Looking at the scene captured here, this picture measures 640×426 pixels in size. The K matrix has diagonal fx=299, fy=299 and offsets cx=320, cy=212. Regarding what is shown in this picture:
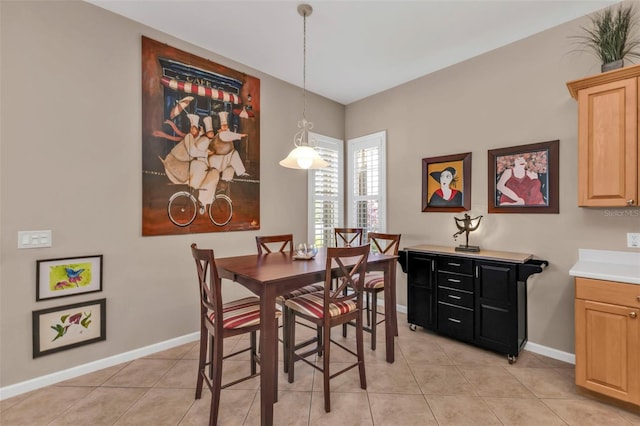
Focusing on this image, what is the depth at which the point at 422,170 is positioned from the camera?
12.2 ft

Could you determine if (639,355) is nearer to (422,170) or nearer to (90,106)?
(422,170)

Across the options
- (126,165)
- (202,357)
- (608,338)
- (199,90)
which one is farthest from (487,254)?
(126,165)

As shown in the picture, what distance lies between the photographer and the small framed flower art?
2.25 metres

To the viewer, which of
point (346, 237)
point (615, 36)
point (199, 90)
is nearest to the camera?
point (615, 36)

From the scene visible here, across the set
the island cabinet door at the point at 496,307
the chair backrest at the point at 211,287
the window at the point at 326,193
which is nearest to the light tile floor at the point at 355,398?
the island cabinet door at the point at 496,307

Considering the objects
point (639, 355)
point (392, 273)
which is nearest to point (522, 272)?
point (639, 355)

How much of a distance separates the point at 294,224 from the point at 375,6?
2529mm

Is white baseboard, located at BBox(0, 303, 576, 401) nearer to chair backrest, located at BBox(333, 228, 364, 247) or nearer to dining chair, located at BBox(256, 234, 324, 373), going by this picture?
dining chair, located at BBox(256, 234, 324, 373)

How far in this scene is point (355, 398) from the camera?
7.02 feet

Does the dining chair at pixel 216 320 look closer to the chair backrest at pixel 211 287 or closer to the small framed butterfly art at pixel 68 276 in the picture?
the chair backrest at pixel 211 287

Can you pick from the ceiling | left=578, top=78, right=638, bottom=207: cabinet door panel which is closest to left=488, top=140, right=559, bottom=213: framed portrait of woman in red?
left=578, top=78, right=638, bottom=207: cabinet door panel

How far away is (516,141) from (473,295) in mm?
1573

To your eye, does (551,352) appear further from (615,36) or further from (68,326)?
(68,326)

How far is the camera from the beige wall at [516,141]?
8.59 feet
